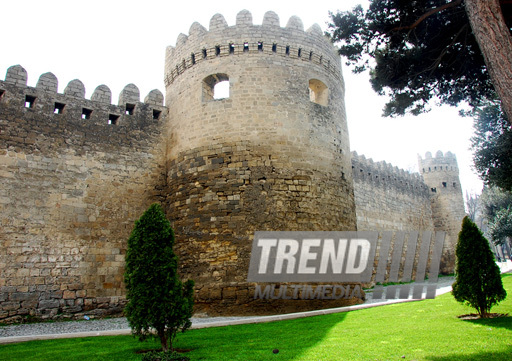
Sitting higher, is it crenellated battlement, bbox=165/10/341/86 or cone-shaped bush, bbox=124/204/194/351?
crenellated battlement, bbox=165/10/341/86

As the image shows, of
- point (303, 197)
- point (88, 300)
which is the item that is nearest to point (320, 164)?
point (303, 197)

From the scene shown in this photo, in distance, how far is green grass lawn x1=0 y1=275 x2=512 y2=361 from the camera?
17.0ft

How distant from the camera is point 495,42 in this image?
592 cm

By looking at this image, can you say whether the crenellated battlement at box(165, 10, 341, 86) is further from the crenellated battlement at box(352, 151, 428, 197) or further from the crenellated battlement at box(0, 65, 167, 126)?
the crenellated battlement at box(352, 151, 428, 197)

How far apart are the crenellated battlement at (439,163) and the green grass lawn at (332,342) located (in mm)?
20601

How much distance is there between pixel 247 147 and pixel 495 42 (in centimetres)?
598

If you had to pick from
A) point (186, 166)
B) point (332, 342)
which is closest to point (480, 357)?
point (332, 342)

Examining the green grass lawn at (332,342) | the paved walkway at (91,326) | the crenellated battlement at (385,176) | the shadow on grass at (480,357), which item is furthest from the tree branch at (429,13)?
the crenellated battlement at (385,176)

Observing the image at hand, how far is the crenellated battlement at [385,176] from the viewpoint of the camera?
67.1 feet

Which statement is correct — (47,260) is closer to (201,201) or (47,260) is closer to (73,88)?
(201,201)

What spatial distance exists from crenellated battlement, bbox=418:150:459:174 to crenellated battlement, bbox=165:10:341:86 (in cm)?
1785

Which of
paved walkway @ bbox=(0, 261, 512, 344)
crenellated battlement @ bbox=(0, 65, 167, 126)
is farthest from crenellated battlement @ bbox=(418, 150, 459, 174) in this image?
crenellated battlement @ bbox=(0, 65, 167, 126)

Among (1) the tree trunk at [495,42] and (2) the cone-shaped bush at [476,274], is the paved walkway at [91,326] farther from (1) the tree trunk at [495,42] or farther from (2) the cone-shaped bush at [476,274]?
(1) the tree trunk at [495,42]

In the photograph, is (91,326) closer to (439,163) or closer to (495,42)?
(495,42)
